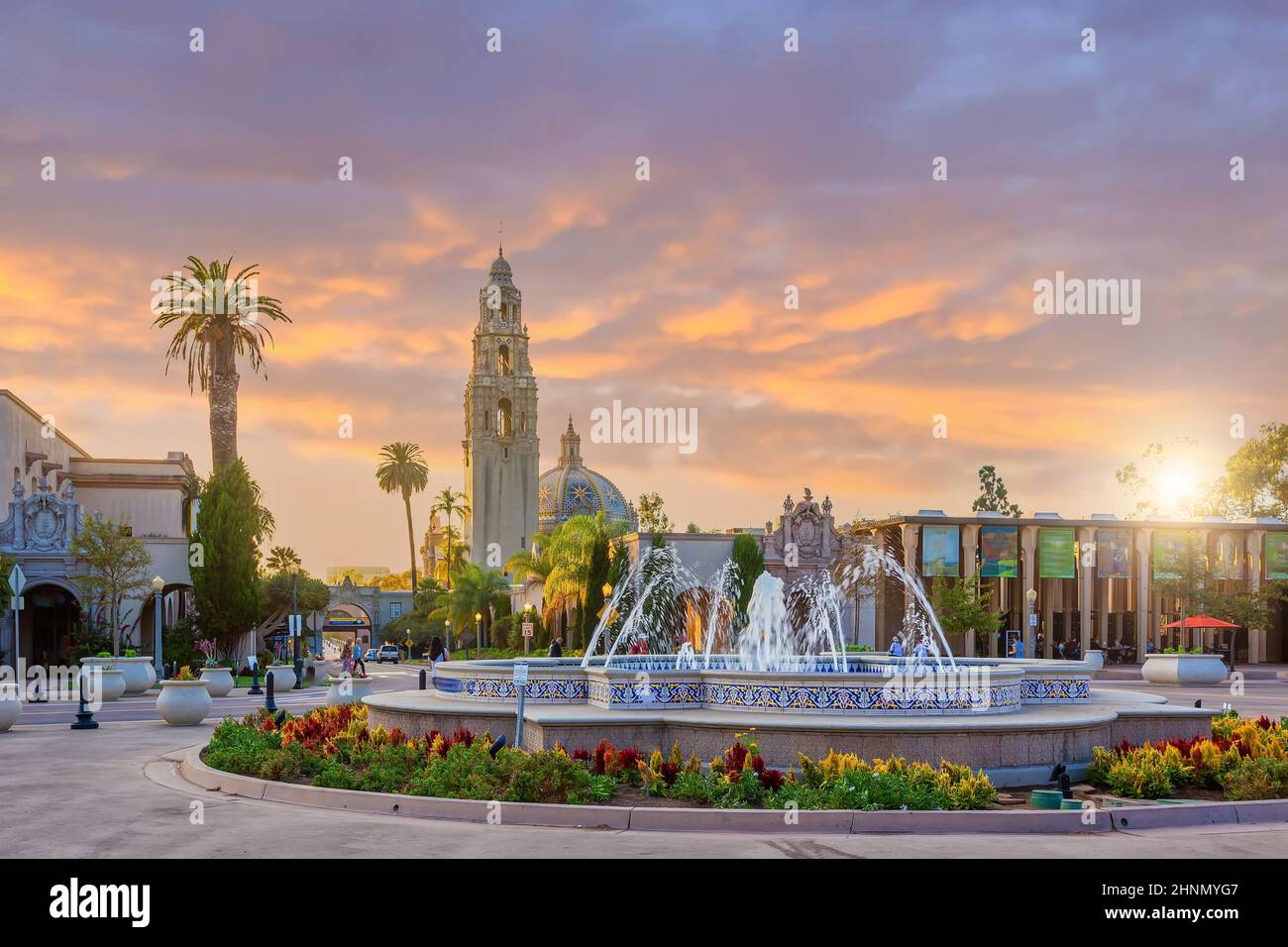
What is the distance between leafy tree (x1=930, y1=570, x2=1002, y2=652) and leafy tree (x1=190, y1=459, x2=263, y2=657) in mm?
32065

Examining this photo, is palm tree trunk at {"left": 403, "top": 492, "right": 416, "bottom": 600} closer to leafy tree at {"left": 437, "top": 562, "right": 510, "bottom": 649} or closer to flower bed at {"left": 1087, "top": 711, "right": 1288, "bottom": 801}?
leafy tree at {"left": 437, "top": 562, "right": 510, "bottom": 649}

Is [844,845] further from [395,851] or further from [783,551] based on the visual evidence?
[783,551]

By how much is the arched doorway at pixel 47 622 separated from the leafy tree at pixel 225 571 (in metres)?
5.10

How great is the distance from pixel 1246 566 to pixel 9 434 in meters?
63.8

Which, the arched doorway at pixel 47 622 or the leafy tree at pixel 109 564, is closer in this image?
the leafy tree at pixel 109 564

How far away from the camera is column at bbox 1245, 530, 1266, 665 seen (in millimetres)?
73312

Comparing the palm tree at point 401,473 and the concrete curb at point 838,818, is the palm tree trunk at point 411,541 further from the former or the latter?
the concrete curb at point 838,818

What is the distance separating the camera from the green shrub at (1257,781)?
14.8 metres

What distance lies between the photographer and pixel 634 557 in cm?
6141

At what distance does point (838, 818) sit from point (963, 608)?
5006 centimetres

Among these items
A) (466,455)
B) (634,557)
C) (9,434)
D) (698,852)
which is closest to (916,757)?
(698,852)

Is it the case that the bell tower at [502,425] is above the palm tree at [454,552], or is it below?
above

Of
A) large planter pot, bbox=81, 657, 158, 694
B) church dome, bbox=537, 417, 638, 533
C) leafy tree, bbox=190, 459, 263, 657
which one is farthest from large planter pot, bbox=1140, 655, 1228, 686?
church dome, bbox=537, 417, 638, 533

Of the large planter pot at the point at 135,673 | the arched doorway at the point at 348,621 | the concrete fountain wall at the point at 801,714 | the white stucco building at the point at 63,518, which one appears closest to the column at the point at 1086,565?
the white stucco building at the point at 63,518
